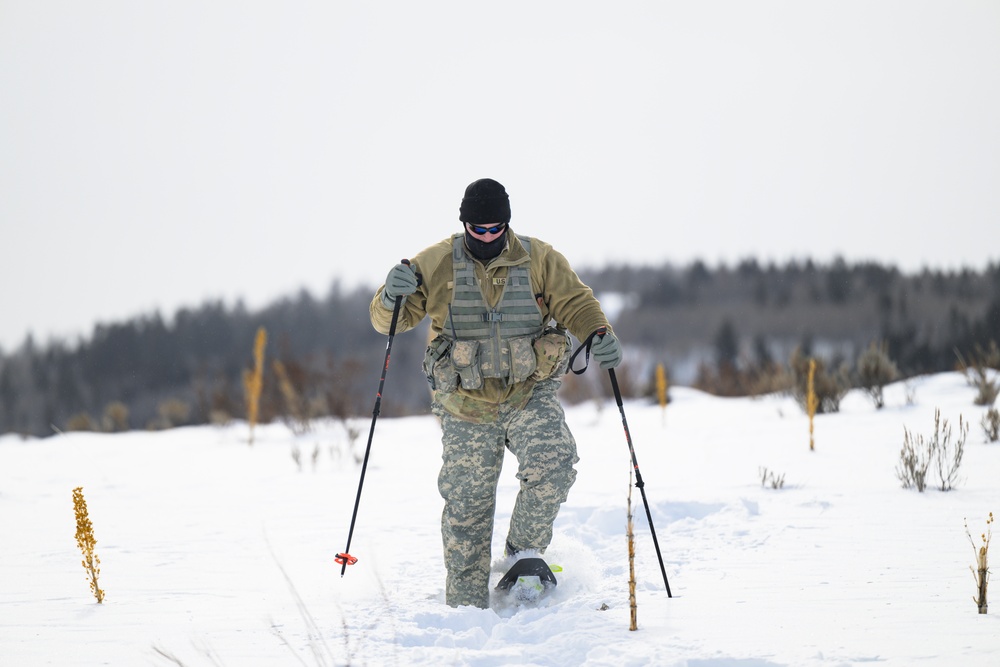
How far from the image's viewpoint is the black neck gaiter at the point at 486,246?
3.45 m

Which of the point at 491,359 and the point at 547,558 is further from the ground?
the point at 491,359

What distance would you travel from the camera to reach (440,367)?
3.44m

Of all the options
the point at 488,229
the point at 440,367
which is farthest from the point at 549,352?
the point at 488,229

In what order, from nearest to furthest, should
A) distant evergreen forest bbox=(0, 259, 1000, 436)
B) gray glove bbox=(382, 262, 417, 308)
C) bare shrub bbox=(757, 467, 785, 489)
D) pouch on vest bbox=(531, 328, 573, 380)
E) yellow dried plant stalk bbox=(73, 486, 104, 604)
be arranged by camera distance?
yellow dried plant stalk bbox=(73, 486, 104, 604) → gray glove bbox=(382, 262, 417, 308) → pouch on vest bbox=(531, 328, 573, 380) → bare shrub bbox=(757, 467, 785, 489) → distant evergreen forest bbox=(0, 259, 1000, 436)

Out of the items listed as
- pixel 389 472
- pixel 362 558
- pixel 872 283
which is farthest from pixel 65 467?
pixel 872 283

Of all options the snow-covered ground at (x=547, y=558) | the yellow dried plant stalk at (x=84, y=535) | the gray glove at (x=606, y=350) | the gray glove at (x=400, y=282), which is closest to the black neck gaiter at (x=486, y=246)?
the gray glove at (x=400, y=282)

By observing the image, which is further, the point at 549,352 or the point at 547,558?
the point at 547,558

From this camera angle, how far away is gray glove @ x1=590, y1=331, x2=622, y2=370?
3.34 m

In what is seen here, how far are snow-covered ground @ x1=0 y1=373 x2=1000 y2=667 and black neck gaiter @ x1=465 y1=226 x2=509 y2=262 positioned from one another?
4.65 feet

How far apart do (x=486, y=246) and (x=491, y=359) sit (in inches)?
20.6

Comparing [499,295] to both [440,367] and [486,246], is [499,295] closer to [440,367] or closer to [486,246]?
[486,246]

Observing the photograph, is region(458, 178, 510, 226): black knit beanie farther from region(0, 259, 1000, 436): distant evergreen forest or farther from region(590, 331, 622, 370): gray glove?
region(0, 259, 1000, 436): distant evergreen forest

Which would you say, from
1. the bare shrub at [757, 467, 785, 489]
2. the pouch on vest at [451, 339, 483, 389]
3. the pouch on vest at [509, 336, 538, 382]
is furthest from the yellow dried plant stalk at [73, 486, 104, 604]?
the bare shrub at [757, 467, 785, 489]

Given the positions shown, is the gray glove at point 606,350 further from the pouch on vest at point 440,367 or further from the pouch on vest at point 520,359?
the pouch on vest at point 440,367
